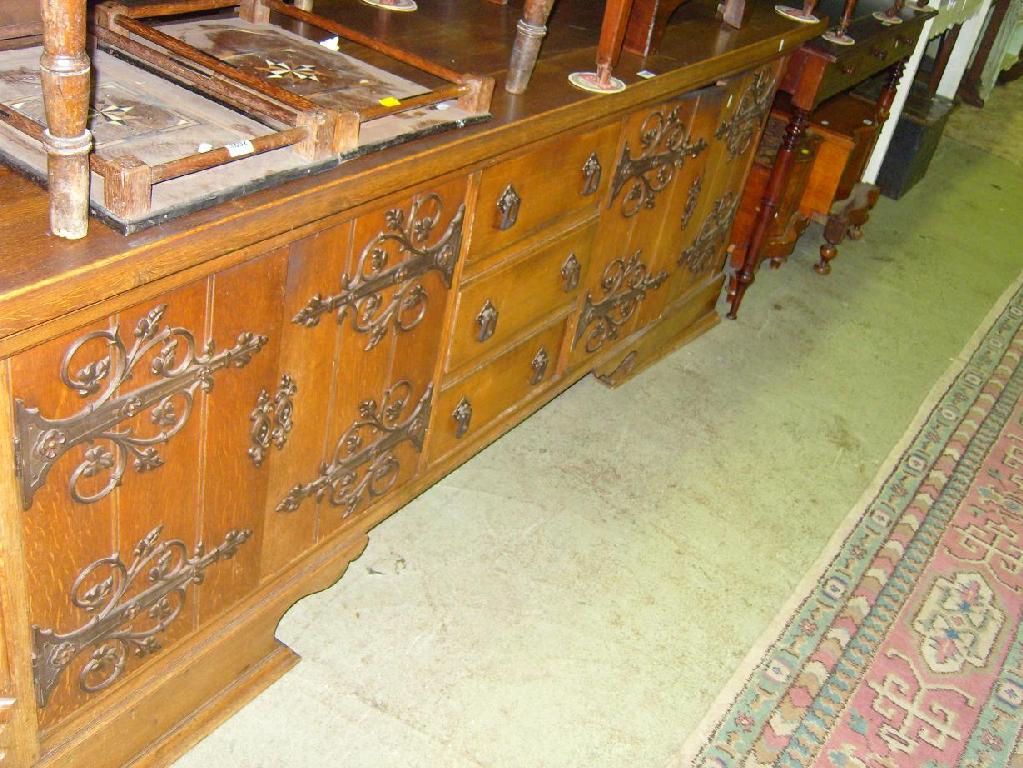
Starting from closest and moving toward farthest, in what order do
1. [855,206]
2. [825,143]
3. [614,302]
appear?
1. [614,302]
2. [825,143]
3. [855,206]

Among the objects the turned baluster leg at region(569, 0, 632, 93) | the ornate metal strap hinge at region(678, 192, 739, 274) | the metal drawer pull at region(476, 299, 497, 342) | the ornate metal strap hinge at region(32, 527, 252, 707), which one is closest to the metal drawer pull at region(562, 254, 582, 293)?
the metal drawer pull at region(476, 299, 497, 342)

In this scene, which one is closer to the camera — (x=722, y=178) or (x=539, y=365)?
(x=539, y=365)

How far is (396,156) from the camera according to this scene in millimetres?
1606

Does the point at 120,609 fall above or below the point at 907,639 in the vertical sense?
above

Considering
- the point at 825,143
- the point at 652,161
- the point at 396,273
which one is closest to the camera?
the point at 396,273

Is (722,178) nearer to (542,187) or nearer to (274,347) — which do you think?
(542,187)

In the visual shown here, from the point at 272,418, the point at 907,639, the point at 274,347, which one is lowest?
the point at 907,639

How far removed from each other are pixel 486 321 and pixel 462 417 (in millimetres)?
250

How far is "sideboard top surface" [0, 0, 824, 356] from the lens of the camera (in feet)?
3.89

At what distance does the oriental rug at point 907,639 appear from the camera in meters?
2.17

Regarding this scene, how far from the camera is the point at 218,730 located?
1.94 m

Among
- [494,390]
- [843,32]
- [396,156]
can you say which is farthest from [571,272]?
[843,32]

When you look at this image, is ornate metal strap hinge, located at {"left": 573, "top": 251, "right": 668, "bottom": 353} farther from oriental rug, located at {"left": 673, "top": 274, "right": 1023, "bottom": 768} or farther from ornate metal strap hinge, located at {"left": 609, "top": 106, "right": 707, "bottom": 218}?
oriental rug, located at {"left": 673, "top": 274, "right": 1023, "bottom": 768}

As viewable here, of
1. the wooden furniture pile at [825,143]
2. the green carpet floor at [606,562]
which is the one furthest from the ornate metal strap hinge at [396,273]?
the wooden furniture pile at [825,143]
